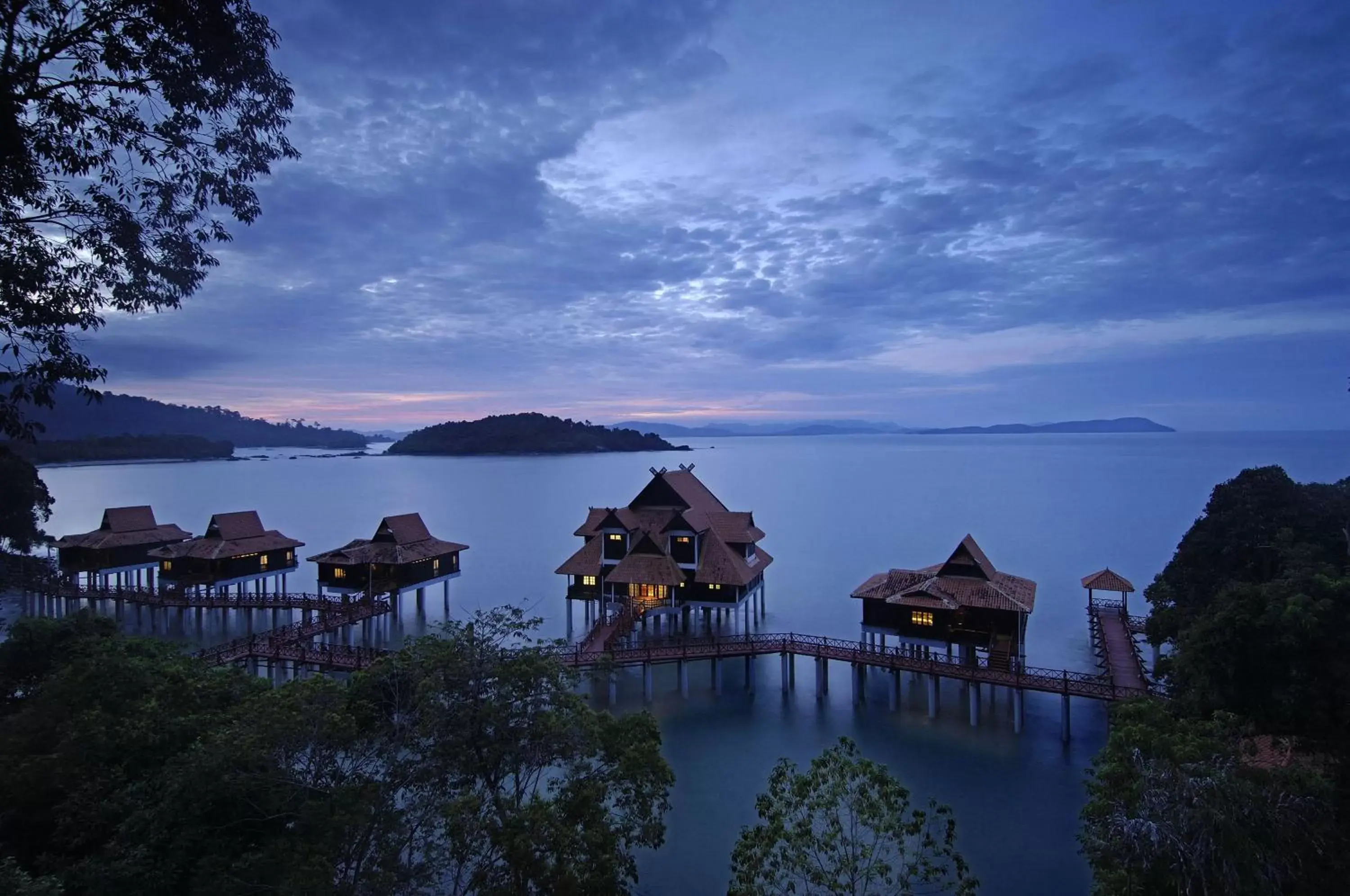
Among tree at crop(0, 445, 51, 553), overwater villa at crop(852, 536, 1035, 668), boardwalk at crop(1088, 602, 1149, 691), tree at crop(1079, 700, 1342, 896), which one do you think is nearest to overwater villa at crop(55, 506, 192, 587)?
tree at crop(0, 445, 51, 553)

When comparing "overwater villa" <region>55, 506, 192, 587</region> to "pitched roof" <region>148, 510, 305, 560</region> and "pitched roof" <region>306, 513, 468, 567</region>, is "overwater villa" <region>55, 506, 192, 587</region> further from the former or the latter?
"pitched roof" <region>306, 513, 468, 567</region>

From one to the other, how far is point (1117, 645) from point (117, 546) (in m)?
59.2

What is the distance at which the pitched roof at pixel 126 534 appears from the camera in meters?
45.6

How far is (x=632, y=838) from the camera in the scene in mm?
13969

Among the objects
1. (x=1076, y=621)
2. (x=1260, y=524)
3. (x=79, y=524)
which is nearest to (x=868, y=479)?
(x=1076, y=621)

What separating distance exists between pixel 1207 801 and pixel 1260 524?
91.0 ft

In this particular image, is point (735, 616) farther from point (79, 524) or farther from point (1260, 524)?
point (79, 524)

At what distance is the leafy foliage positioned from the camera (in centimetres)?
1210

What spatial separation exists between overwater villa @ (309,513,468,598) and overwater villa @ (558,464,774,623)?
31.3ft

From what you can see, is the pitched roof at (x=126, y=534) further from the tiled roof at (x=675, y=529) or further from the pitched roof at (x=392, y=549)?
the tiled roof at (x=675, y=529)

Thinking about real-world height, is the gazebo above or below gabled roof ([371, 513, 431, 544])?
below

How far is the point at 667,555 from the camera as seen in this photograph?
36.7 m

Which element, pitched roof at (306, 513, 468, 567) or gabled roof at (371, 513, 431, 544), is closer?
pitched roof at (306, 513, 468, 567)

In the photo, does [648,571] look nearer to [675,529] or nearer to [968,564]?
[675,529]
